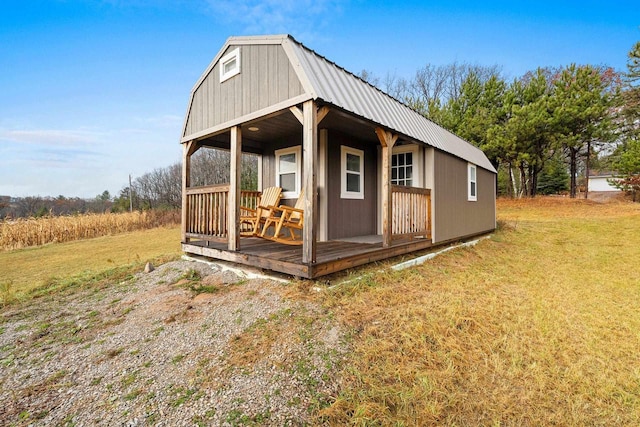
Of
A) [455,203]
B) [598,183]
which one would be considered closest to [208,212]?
[455,203]

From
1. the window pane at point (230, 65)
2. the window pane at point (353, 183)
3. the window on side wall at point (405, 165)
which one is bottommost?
the window pane at point (353, 183)

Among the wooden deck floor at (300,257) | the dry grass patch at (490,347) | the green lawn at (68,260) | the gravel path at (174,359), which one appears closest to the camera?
the gravel path at (174,359)

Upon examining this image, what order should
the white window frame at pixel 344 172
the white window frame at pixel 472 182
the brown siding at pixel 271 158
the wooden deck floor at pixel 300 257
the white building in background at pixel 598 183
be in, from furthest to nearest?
1. the white building in background at pixel 598 183
2. the white window frame at pixel 472 182
3. the brown siding at pixel 271 158
4. the white window frame at pixel 344 172
5. the wooden deck floor at pixel 300 257

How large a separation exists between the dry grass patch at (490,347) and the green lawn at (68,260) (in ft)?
16.6

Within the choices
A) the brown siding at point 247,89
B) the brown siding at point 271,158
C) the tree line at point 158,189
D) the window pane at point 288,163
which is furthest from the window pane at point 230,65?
the tree line at point 158,189

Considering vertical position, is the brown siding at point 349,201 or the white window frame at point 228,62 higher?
the white window frame at point 228,62

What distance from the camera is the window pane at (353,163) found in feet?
19.1

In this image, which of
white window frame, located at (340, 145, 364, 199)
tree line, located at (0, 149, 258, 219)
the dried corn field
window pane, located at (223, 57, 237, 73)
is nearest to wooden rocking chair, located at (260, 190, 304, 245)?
white window frame, located at (340, 145, 364, 199)

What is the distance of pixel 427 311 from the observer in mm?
3004

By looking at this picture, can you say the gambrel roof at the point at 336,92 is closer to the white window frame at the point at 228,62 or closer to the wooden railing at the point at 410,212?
the white window frame at the point at 228,62

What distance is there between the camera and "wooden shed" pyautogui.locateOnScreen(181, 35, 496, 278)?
3441 mm

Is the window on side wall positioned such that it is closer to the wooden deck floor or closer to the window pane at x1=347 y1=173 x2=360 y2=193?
the window pane at x1=347 y1=173 x2=360 y2=193

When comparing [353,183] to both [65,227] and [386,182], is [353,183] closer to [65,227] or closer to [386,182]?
→ [386,182]

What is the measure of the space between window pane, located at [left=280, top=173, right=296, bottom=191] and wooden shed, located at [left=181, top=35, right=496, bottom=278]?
0.02 m
